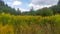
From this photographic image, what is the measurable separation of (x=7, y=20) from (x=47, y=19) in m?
1.84

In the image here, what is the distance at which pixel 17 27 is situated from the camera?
18.1 ft

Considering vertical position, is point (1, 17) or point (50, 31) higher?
point (1, 17)

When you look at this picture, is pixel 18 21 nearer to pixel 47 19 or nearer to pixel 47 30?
pixel 47 30

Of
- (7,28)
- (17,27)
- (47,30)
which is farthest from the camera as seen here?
(47,30)

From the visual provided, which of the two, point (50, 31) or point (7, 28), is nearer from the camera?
point (7, 28)

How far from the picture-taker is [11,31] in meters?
5.22

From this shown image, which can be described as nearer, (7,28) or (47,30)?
(7,28)

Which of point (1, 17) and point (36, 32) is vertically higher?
point (1, 17)

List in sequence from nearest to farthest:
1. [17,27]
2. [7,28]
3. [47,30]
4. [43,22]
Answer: [7,28] → [17,27] → [47,30] → [43,22]

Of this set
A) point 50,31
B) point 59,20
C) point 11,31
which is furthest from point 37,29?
point 59,20

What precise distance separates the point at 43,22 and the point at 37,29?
1153 mm

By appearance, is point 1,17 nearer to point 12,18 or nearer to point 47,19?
Result: point 12,18

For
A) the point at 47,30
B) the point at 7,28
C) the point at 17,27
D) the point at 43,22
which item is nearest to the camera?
the point at 7,28

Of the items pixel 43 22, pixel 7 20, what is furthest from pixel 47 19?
pixel 7 20
